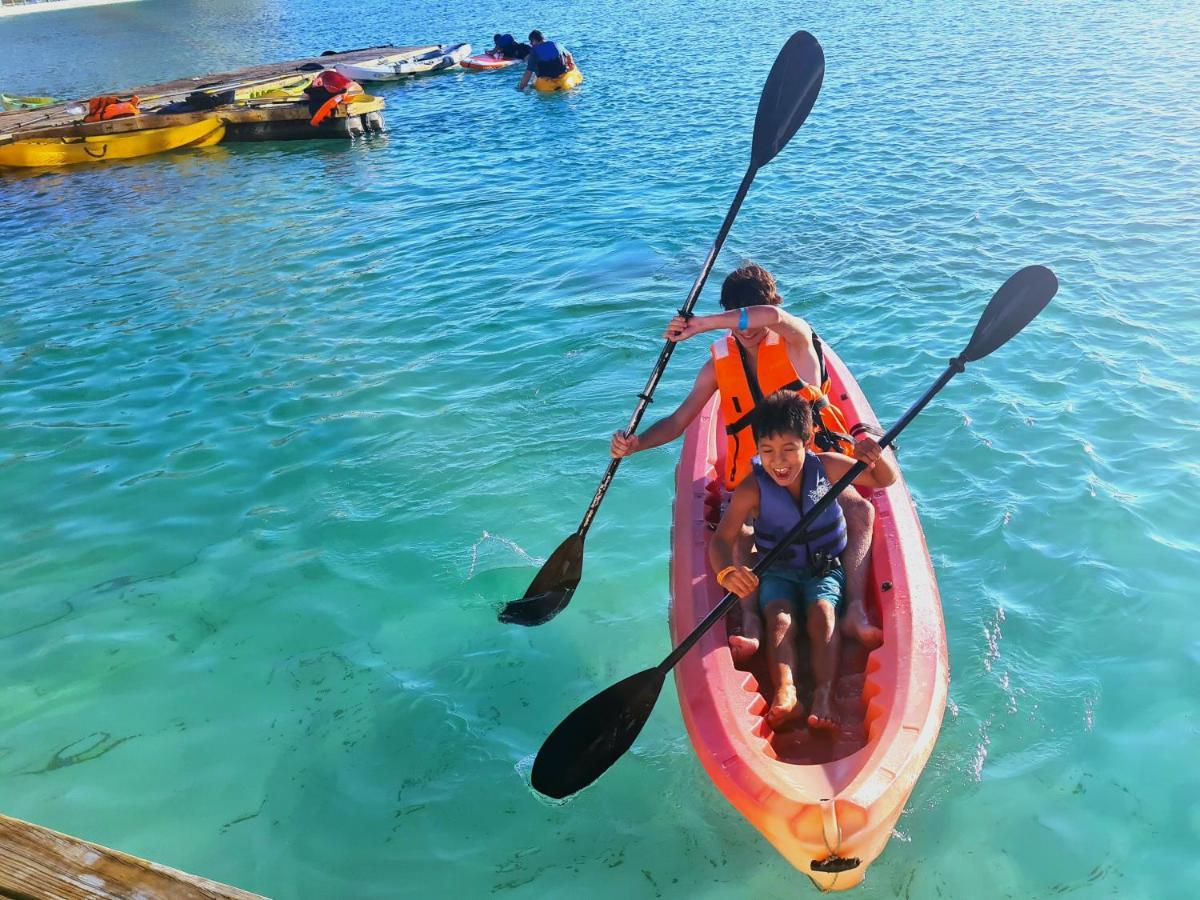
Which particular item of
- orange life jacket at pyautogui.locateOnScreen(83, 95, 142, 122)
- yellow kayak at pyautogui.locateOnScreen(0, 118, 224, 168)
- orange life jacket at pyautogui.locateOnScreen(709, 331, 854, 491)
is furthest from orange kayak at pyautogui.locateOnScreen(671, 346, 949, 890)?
orange life jacket at pyautogui.locateOnScreen(83, 95, 142, 122)

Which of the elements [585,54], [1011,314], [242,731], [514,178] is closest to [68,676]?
[242,731]

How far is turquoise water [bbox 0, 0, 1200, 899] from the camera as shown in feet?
11.2

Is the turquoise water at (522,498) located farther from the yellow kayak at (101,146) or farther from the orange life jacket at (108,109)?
the orange life jacket at (108,109)

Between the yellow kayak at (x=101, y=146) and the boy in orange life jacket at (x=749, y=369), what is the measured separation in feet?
44.7

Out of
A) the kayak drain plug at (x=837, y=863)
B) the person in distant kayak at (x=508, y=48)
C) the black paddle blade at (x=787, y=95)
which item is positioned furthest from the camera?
the person in distant kayak at (x=508, y=48)

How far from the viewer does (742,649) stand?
3.42m

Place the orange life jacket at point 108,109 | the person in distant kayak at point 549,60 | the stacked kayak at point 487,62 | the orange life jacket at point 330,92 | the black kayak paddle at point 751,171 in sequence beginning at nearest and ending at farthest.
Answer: the black kayak paddle at point 751,171, the orange life jacket at point 330,92, the orange life jacket at point 108,109, the person in distant kayak at point 549,60, the stacked kayak at point 487,62

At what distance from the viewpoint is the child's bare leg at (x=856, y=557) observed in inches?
137

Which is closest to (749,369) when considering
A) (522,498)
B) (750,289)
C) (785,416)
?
(750,289)

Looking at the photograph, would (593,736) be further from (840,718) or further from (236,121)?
(236,121)

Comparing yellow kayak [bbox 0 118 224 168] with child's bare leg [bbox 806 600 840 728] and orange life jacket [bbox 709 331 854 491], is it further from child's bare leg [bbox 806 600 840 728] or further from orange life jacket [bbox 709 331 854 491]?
child's bare leg [bbox 806 600 840 728]

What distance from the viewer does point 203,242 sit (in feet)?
33.8

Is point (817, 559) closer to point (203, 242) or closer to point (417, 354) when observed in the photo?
point (417, 354)

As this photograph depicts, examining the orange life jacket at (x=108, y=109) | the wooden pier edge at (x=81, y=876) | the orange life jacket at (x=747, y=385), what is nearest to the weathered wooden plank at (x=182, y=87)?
the orange life jacket at (x=108, y=109)
